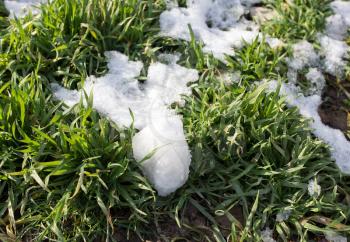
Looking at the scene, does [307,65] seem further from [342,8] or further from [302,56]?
[342,8]

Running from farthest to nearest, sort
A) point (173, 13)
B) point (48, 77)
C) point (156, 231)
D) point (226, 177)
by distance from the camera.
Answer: point (173, 13) → point (48, 77) → point (226, 177) → point (156, 231)

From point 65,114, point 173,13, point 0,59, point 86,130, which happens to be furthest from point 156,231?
point 173,13

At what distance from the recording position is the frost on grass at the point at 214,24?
2.57 m

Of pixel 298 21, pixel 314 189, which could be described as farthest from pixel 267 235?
pixel 298 21

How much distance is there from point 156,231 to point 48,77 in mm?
980

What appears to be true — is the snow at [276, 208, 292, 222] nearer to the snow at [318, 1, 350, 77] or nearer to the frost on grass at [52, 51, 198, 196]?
the frost on grass at [52, 51, 198, 196]

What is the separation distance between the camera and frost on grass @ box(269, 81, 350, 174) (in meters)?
2.26

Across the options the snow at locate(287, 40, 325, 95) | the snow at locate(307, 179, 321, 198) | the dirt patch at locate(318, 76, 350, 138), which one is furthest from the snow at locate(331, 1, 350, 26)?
the snow at locate(307, 179, 321, 198)

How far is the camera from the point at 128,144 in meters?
2.00

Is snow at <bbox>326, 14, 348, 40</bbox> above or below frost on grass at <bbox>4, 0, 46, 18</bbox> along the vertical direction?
above

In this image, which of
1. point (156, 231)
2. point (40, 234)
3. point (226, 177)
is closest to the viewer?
point (40, 234)

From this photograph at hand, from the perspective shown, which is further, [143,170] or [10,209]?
[143,170]

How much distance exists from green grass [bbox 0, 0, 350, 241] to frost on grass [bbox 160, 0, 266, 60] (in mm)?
138

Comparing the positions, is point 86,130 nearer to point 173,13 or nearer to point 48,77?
point 48,77
